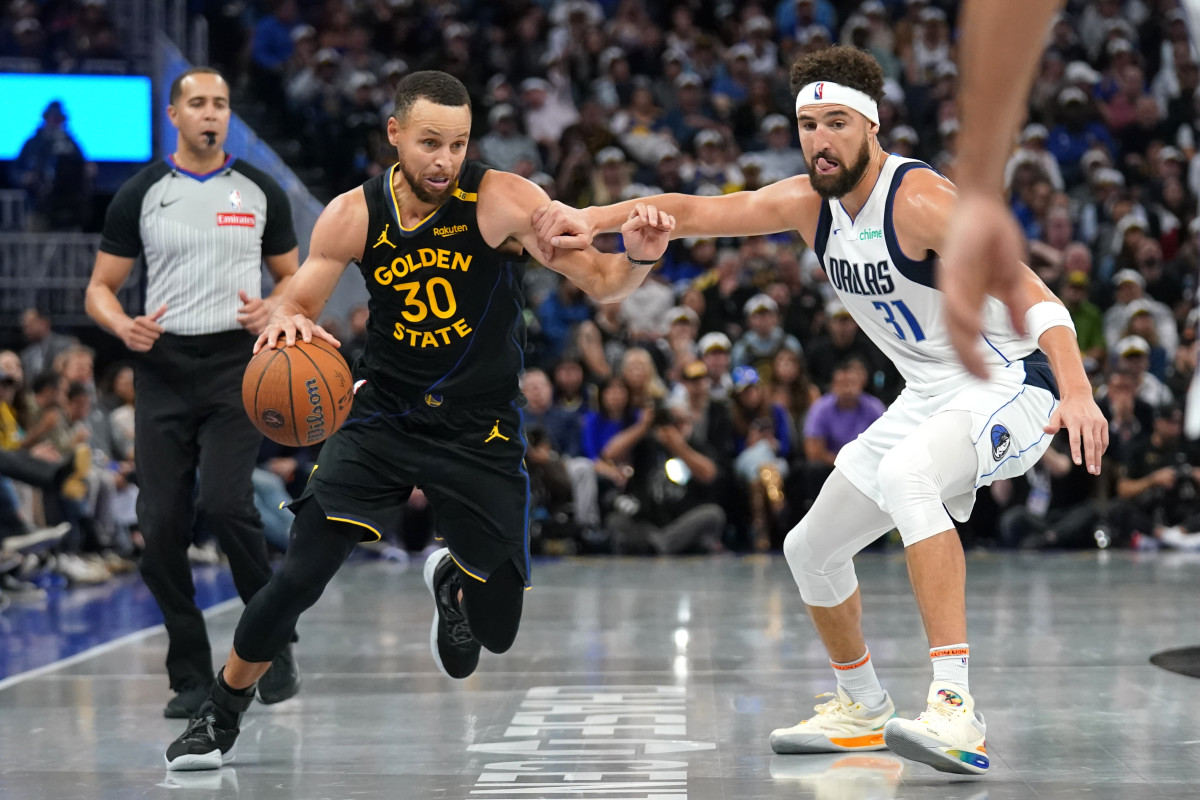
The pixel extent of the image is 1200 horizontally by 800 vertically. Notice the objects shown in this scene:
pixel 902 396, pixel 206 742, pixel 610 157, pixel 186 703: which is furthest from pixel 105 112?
pixel 902 396

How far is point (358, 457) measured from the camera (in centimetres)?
442

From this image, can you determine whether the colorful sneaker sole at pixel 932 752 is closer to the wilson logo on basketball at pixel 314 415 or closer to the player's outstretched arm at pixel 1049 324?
the player's outstretched arm at pixel 1049 324

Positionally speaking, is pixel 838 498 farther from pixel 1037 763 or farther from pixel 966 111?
pixel 966 111

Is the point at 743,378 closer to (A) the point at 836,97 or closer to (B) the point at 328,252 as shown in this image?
(A) the point at 836,97

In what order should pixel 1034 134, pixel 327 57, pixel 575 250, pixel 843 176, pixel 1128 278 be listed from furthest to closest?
pixel 327 57 < pixel 1034 134 < pixel 1128 278 < pixel 843 176 < pixel 575 250

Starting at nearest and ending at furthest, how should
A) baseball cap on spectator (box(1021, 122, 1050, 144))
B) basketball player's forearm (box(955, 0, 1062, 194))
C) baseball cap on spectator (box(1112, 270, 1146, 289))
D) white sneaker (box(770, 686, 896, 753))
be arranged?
basketball player's forearm (box(955, 0, 1062, 194)), white sneaker (box(770, 686, 896, 753)), baseball cap on spectator (box(1112, 270, 1146, 289)), baseball cap on spectator (box(1021, 122, 1050, 144))

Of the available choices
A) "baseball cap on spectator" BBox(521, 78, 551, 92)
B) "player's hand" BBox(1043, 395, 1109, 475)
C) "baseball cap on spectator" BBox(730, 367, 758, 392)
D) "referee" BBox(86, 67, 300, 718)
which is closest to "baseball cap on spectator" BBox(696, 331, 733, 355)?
"baseball cap on spectator" BBox(730, 367, 758, 392)

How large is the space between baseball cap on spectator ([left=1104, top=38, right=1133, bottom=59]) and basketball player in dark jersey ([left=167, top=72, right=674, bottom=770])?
44.6 feet

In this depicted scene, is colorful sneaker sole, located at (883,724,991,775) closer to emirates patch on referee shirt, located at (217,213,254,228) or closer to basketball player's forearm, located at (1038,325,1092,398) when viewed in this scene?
basketball player's forearm, located at (1038,325,1092,398)

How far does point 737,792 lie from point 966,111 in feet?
9.94

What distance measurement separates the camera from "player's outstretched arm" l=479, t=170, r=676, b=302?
425cm

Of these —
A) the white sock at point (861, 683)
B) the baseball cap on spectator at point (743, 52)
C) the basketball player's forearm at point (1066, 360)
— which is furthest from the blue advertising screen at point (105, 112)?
the basketball player's forearm at point (1066, 360)

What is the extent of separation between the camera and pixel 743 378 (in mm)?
11555

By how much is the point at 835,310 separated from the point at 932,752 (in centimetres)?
826
